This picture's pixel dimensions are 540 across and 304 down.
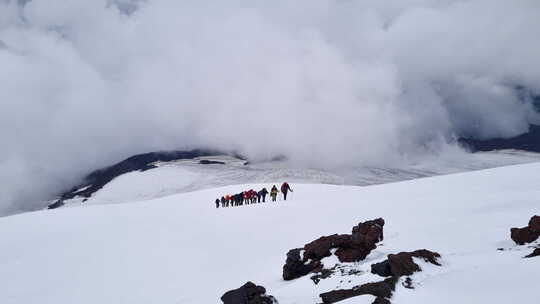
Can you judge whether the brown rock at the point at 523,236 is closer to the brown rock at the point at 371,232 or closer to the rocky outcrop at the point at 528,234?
the rocky outcrop at the point at 528,234

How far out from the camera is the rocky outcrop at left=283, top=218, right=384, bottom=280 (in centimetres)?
947

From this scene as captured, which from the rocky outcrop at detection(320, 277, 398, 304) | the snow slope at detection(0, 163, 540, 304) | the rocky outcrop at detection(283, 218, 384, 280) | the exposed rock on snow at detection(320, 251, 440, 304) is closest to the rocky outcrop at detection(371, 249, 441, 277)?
the exposed rock on snow at detection(320, 251, 440, 304)

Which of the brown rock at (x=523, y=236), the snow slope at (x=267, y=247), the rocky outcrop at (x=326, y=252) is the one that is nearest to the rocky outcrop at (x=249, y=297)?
the snow slope at (x=267, y=247)

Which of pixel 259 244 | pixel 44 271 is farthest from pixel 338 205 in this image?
pixel 44 271

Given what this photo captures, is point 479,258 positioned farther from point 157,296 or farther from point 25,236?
point 25,236

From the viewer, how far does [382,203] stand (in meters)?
18.0

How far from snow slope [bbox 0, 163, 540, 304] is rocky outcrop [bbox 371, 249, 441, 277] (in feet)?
0.73

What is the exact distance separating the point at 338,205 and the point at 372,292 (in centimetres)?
1383

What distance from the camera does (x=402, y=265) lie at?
7223 mm

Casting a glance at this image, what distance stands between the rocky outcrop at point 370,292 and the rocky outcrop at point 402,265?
404 millimetres

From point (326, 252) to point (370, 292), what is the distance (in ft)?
11.7

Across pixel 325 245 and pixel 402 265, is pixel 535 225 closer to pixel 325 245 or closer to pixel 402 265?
pixel 402 265

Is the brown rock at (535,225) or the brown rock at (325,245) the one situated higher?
the brown rock at (535,225)

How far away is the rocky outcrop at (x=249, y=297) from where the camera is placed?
302 inches
